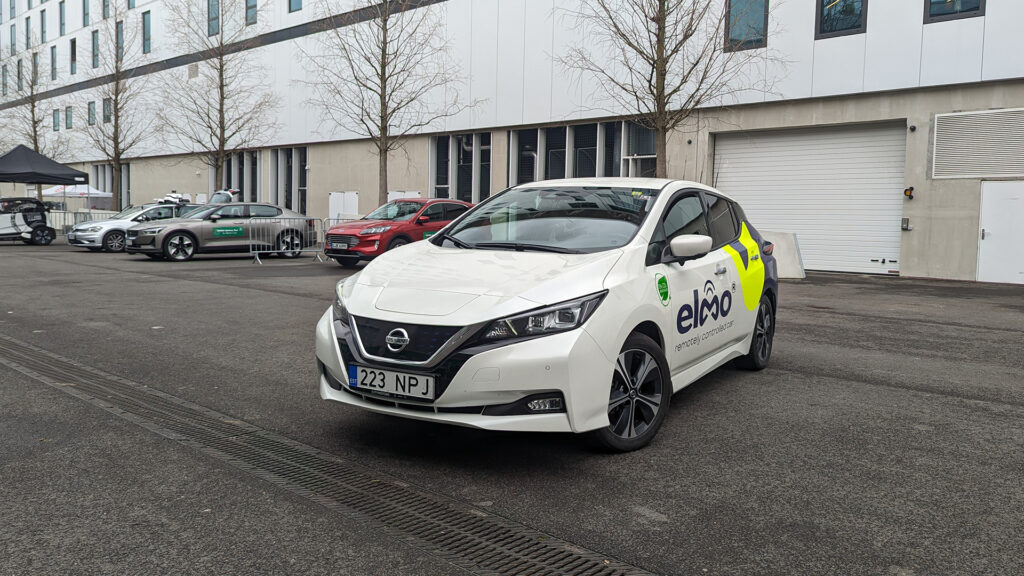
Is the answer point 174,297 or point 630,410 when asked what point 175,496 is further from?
point 174,297

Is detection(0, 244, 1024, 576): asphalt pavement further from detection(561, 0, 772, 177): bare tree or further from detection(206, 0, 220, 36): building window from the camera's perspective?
detection(206, 0, 220, 36): building window

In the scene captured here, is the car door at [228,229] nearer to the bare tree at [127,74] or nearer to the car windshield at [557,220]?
the car windshield at [557,220]

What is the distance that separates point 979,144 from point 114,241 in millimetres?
22605

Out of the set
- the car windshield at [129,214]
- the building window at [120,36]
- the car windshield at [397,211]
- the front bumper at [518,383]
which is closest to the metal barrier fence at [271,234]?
the car windshield at [397,211]

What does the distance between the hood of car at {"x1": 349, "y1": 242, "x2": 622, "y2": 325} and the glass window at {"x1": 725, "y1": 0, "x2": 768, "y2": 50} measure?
1746 cm

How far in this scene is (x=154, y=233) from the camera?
19875 millimetres

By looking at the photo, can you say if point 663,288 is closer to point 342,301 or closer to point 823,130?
point 342,301

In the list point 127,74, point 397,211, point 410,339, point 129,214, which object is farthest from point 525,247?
point 127,74

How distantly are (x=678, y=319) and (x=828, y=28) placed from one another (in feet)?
55.5

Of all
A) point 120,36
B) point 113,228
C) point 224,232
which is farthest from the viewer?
point 120,36

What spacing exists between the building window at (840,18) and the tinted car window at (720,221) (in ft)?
48.2

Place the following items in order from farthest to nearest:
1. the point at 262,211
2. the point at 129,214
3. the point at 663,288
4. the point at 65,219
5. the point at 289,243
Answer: the point at 65,219 < the point at 129,214 < the point at 289,243 < the point at 262,211 < the point at 663,288

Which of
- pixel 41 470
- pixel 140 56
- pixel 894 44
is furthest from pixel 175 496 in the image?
pixel 140 56

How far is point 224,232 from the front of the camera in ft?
68.8
